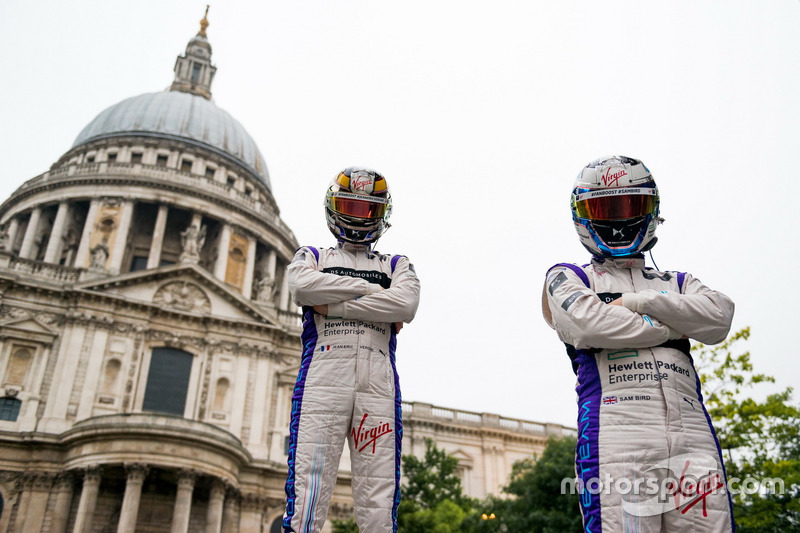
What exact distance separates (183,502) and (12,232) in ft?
90.3

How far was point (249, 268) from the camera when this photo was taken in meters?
41.9

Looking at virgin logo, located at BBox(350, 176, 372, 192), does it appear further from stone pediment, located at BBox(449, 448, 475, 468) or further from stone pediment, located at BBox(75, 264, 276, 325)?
stone pediment, located at BBox(449, 448, 475, 468)

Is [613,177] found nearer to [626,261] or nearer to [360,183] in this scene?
[626,261]

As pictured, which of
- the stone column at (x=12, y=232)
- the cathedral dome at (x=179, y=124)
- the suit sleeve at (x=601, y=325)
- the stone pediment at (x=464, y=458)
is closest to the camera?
the suit sleeve at (x=601, y=325)

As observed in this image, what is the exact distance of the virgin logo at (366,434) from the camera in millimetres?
5211

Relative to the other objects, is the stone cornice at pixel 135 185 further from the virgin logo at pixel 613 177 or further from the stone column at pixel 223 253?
the virgin logo at pixel 613 177

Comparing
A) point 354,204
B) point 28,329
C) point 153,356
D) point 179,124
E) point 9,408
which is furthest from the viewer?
point 179,124

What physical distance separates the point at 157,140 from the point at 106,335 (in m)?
20.5

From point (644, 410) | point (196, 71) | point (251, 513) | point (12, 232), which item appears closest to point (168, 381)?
Result: point (251, 513)

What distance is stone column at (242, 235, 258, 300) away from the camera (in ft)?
133

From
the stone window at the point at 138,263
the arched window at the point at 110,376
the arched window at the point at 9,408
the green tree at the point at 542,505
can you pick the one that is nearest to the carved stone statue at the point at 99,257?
the arched window at the point at 110,376

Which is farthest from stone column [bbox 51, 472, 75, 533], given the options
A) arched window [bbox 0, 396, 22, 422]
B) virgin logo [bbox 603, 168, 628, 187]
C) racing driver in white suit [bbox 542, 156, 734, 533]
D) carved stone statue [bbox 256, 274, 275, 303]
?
virgin logo [bbox 603, 168, 628, 187]

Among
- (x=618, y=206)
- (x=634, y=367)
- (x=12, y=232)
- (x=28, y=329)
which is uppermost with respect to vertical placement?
(x=12, y=232)

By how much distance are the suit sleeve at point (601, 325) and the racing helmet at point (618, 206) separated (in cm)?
58
